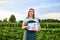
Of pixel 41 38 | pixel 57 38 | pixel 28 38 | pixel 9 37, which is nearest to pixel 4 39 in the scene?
pixel 9 37

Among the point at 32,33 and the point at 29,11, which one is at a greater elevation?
the point at 29,11

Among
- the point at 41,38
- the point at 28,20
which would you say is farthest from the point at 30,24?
the point at 41,38

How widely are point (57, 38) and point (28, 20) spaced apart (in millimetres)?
3644

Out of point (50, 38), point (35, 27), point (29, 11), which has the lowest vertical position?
point (50, 38)

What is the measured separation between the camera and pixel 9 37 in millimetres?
8516

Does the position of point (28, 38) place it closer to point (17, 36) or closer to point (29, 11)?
point (29, 11)

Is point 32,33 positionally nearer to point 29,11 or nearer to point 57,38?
point 29,11

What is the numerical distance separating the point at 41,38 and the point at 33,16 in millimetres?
3557

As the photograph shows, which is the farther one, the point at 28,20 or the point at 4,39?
the point at 4,39

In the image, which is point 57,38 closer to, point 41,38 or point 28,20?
point 41,38

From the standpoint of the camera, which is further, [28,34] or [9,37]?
[9,37]

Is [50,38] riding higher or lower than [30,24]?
lower

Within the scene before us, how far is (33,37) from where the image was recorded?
476 centimetres

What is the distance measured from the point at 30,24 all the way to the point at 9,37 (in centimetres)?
394
